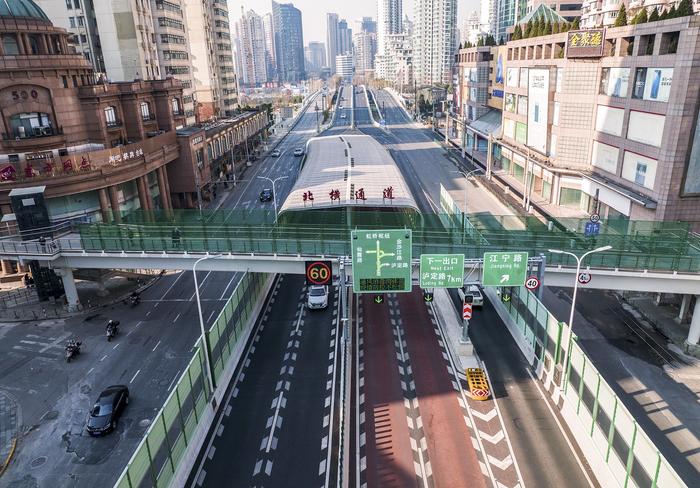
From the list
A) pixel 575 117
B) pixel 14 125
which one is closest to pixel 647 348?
pixel 575 117

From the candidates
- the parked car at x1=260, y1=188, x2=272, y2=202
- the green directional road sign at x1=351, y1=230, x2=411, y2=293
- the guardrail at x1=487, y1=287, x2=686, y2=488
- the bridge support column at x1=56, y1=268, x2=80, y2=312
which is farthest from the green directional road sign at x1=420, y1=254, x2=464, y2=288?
the parked car at x1=260, y1=188, x2=272, y2=202

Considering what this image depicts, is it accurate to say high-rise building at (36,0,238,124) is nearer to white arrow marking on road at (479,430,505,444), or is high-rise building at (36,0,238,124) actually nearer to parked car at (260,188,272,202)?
parked car at (260,188,272,202)

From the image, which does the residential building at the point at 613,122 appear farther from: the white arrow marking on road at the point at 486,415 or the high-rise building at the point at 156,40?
the high-rise building at the point at 156,40


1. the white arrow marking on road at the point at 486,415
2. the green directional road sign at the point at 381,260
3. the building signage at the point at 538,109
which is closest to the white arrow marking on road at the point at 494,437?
the white arrow marking on road at the point at 486,415

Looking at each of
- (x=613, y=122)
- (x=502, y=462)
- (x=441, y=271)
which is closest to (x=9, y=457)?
(x=502, y=462)

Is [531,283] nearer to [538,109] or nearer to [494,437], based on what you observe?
[494,437]

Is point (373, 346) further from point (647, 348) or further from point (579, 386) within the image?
point (647, 348)
